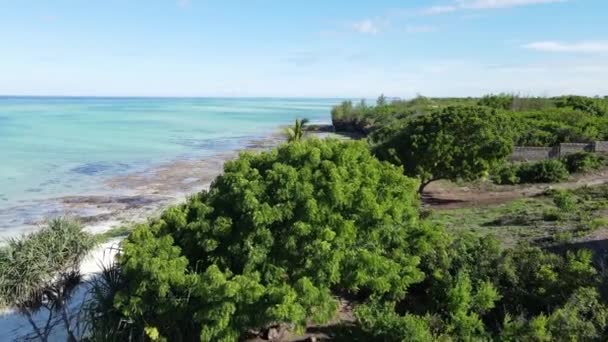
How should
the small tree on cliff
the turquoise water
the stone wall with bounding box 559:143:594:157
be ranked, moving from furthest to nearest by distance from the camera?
1. the turquoise water
2. the stone wall with bounding box 559:143:594:157
3. the small tree on cliff

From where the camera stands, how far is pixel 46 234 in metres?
14.4

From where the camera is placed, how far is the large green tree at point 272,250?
11.8 metres

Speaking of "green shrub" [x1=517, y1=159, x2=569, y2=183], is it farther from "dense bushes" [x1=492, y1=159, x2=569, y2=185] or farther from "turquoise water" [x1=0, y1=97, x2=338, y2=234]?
"turquoise water" [x1=0, y1=97, x2=338, y2=234]

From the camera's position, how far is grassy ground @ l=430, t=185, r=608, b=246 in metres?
19.2

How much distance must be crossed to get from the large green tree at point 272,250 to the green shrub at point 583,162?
24.6 m

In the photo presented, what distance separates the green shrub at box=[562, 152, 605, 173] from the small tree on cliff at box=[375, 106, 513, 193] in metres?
8.30

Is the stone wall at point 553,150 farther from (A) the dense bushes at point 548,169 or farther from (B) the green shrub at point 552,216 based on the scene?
(B) the green shrub at point 552,216

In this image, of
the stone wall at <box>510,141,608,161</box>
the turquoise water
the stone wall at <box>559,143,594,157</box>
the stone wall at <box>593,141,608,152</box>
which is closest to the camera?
the stone wall at <box>593,141,608,152</box>

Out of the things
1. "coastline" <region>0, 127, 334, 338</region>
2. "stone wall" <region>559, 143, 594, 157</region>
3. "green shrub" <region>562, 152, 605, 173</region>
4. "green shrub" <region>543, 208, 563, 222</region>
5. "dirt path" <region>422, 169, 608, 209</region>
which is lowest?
"coastline" <region>0, 127, 334, 338</region>

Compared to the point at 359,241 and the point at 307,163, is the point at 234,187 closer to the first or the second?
the point at 307,163

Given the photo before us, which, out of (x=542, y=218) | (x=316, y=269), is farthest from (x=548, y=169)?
(x=316, y=269)

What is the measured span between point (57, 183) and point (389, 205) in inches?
A: 1380

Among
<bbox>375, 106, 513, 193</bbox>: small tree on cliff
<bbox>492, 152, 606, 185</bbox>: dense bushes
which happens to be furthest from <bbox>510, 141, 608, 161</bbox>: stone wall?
<bbox>375, 106, 513, 193</bbox>: small tree on cliff

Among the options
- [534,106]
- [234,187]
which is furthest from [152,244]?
[534,106]
